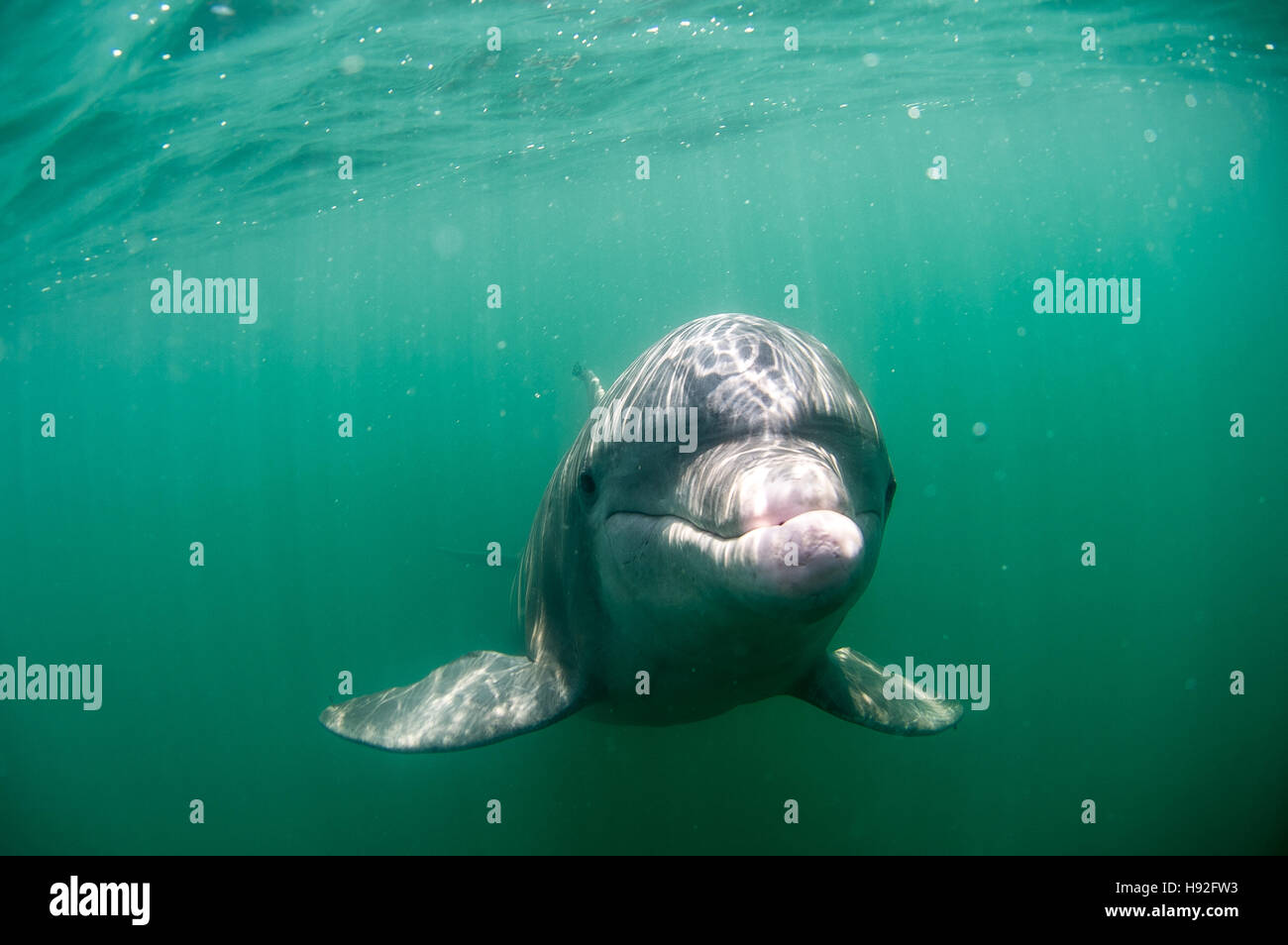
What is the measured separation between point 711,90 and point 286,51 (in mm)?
12484

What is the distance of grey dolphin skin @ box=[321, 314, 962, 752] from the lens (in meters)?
3.02

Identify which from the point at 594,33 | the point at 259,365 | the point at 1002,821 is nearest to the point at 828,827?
the point at 1002,821

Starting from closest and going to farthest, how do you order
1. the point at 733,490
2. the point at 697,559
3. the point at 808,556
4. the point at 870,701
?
the point at 808,556
the point at 733,490
the point at 697,559
the point at 870,701

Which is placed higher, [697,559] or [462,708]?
[697,559]

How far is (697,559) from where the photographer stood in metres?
3.52

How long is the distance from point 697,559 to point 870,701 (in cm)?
359

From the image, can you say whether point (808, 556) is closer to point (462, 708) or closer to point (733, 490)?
point (733, 490)

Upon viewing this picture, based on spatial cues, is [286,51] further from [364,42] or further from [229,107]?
[229,107]

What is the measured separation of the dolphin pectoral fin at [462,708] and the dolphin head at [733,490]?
974 millimetres

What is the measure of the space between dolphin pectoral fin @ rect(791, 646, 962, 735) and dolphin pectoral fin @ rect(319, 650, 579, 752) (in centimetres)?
210

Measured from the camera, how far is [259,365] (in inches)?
4690

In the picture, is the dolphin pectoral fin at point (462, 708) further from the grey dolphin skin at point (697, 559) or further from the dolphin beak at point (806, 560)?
the dolphin beak at point (806, 560)

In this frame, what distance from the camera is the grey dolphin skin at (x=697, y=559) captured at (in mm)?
3020

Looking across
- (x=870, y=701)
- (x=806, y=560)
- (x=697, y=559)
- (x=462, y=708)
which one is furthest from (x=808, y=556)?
(x=870, y=701)
